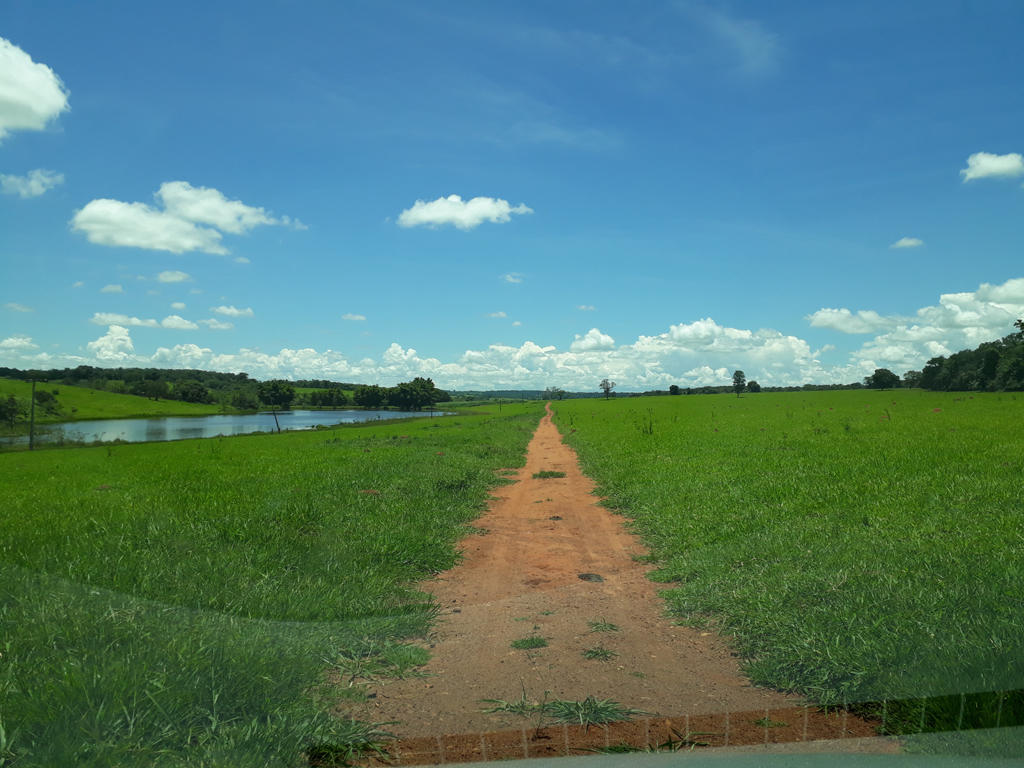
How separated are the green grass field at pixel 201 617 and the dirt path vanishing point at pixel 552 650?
408mm

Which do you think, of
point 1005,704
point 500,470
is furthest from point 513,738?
point 500,470

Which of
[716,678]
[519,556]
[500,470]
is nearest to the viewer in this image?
[716,678]

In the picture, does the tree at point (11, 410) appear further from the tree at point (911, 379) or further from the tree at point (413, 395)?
the tree at point (911, 379)

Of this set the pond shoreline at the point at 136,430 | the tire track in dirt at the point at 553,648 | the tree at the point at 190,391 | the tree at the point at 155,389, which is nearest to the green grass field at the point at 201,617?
the tire track in dirt at the point at 553,648

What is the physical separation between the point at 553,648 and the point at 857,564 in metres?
3.74

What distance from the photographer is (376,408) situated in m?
150

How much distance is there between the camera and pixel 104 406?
9219 cm

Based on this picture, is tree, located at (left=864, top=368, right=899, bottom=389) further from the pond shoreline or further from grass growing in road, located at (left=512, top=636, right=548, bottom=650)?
grass growing in road, located at (left=512, top=636, right=548, bottom=650)

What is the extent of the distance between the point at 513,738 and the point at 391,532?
5784 mm

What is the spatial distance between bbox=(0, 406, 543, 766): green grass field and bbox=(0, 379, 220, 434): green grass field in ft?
200

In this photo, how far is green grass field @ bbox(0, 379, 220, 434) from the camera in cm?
7469

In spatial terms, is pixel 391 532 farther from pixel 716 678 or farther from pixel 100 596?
pixel 716 678

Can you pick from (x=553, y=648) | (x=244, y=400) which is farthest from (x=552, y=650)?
(x=244, y=400)

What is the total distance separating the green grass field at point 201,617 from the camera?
11.3 feet
